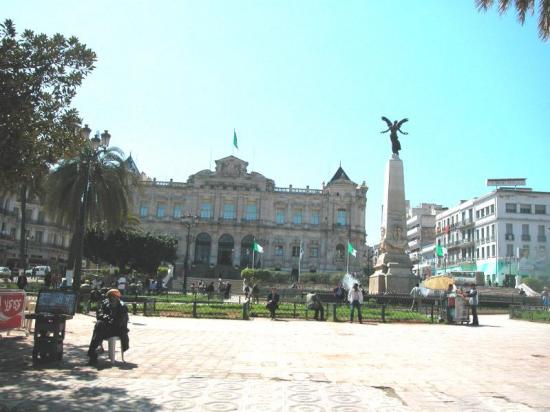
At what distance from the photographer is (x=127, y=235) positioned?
48344mm

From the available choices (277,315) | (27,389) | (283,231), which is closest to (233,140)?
(283,231)

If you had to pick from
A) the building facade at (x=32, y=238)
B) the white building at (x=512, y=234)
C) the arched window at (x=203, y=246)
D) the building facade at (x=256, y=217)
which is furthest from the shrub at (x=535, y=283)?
the building facade at (x=32, y=238)

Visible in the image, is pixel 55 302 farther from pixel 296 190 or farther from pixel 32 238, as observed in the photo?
pixel 296 190

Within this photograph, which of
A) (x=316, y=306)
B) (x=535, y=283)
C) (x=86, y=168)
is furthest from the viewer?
(x=535, y=283)

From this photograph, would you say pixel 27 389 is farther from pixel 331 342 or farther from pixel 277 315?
pixel 277 315

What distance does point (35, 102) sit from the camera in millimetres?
9203

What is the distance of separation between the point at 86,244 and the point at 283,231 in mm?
36055

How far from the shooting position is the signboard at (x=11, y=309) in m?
10.5

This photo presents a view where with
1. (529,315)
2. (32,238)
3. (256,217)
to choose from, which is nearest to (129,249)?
(32,238)

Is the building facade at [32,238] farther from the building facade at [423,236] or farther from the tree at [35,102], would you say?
the building facade at [423,236]

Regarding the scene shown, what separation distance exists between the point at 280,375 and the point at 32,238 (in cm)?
6461

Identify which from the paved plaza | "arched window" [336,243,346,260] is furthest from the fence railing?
"arched window" [336,243,346,260]

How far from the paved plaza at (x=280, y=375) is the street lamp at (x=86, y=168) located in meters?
7.38

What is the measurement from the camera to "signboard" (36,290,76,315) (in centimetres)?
961
